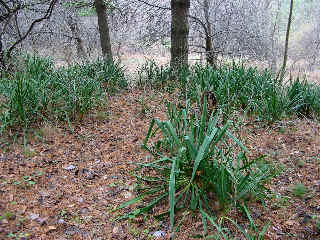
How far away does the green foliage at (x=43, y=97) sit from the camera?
3.69 m

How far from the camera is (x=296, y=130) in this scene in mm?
4254

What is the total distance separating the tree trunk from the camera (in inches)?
244

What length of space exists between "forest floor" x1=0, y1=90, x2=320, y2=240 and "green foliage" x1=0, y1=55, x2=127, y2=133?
226 mm

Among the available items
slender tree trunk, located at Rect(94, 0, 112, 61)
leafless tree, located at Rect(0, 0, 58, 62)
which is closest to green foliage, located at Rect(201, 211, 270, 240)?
leafless tree, located at Rect(0, 0, 58, 62)

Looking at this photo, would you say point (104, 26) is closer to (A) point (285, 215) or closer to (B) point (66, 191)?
(B) point (66, 191)

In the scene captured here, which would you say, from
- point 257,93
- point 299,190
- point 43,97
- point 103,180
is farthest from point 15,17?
point 299,190

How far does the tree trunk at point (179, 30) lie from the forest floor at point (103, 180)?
82.0 inches

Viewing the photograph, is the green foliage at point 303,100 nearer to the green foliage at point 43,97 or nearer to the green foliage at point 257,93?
the green foliage at point 257,93

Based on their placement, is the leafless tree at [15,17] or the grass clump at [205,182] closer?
the grass clump at [205,182]

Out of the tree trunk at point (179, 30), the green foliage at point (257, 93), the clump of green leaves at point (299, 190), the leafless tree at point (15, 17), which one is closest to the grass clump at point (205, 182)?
the clump of green leaves at point (299, 190)

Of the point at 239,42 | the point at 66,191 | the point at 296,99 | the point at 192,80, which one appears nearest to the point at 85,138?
the point at 66,191

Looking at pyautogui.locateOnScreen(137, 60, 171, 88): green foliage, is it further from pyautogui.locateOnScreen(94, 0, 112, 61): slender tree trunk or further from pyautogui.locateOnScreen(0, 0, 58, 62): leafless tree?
pyautogui.locateOnScreen(0, 0, 58, 62): leafless tree

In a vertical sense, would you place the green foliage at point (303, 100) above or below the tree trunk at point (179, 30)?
below

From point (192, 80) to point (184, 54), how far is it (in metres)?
1.37
